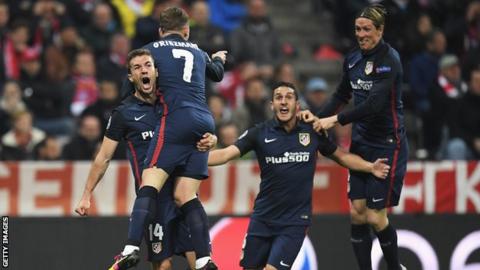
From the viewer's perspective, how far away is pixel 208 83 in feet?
56.3

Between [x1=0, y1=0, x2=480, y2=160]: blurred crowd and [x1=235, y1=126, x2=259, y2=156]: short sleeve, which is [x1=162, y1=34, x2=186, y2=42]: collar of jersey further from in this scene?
[x1=0, y1=0, x2=480, y2=160]: blurred crowd

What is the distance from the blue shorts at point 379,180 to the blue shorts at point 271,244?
2.03ft

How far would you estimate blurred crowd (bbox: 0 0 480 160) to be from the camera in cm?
1636

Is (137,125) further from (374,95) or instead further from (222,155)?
(374,95)

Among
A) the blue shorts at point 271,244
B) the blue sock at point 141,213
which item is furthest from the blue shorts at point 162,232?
the blue shorts at point 271,244

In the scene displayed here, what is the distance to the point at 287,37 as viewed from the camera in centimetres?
1989

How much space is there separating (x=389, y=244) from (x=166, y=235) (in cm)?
210

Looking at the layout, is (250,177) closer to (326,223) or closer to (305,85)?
(326,223)

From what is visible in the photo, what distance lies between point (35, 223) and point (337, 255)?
10.3ft

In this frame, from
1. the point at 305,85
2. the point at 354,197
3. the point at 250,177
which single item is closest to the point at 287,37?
the point at 305,85

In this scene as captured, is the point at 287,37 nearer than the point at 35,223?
No

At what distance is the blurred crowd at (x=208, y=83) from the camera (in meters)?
16.4

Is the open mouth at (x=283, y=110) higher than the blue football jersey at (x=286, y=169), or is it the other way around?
the open mouth at (x=283, y=110)

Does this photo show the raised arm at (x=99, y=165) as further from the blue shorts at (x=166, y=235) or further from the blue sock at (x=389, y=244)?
the blue sock at (x=389, y=244)
